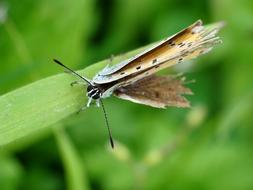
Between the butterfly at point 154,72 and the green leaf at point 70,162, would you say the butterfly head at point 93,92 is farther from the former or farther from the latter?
the green leaf at point 70,162

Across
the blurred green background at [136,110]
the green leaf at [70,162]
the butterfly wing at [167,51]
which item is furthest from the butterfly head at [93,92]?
the blurred green background at [136,110]

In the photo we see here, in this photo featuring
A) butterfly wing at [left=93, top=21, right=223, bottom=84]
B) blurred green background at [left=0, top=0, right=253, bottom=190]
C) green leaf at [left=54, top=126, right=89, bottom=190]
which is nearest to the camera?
butterfly wing at [left=93, top=21, right=223, bottom=84]

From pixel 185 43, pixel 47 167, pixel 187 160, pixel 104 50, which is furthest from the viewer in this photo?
pixel 104 50

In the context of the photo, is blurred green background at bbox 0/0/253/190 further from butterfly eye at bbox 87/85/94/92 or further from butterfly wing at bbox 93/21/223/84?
butterfly wing at bbox 93/21/223/84

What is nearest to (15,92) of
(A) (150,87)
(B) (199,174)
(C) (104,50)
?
(A) (150,87)

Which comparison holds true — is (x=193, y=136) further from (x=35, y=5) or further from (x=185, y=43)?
(x=185, y=43)

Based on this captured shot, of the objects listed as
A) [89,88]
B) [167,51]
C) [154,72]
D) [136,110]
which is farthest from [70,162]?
[136,110]

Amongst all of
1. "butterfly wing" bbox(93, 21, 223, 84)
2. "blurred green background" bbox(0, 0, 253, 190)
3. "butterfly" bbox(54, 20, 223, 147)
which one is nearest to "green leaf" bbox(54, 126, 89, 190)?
"blurred green background" bbox(0, 0, 253, 190)
